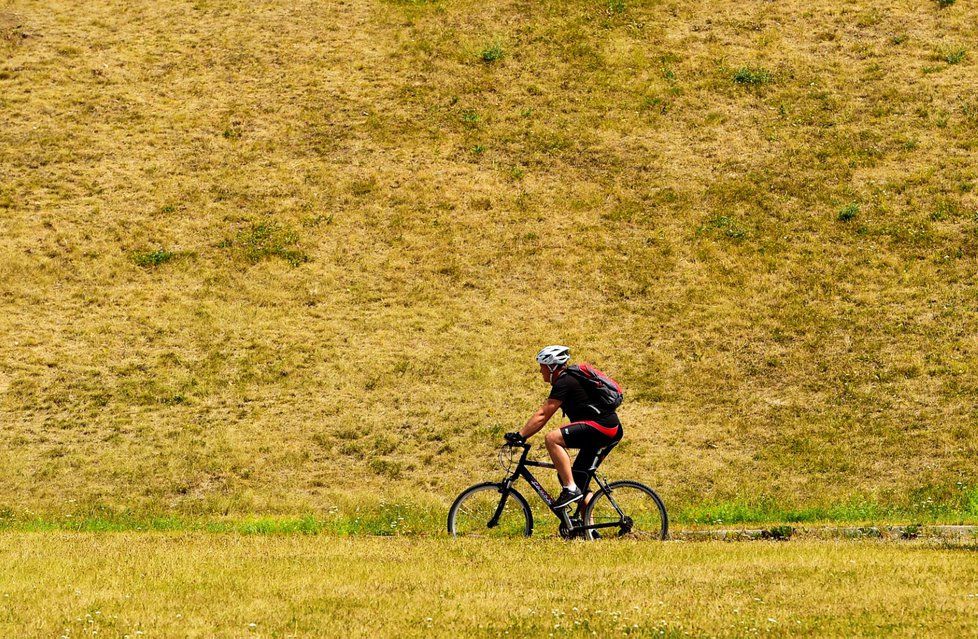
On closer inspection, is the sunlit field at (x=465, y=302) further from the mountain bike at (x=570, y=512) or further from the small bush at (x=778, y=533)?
the mountain bike at (x=570, y=512)

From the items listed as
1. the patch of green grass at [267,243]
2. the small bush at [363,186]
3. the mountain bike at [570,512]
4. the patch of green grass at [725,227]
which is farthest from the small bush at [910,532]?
the small bush at [363,186]

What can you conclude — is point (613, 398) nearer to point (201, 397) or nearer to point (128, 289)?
point (201, 397)

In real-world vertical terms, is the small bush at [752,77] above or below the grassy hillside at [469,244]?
above

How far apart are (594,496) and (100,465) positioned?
1158 cm

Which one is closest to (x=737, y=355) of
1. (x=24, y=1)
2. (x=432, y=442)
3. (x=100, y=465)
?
(x=432, y=442)

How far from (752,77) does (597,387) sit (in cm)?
2380

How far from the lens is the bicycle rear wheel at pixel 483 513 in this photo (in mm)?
13163

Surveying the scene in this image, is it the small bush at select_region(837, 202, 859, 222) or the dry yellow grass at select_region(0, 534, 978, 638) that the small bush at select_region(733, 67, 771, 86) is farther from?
the dry yellow grass at select_region(0, 534, 978, 638)

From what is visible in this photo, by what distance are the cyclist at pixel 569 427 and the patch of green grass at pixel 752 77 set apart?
77.0 feet

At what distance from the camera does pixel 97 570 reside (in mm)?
11023

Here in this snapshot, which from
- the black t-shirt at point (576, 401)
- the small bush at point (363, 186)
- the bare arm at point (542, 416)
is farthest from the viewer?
the small bush at point (363, 186)

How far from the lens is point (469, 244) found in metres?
28.3

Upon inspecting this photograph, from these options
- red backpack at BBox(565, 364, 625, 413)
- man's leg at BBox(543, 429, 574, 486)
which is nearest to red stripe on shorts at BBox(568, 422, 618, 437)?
red backpack at BBox(565, 364, 625, 413)

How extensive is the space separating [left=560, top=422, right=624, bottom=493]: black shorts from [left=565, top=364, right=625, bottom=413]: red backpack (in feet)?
0.82
